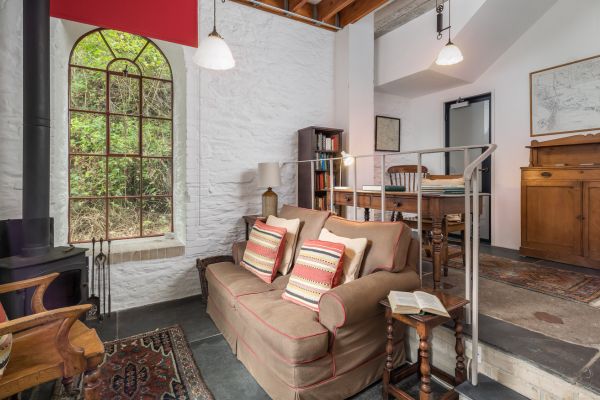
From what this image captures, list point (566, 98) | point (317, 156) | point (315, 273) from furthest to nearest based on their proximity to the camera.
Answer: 1. point (317, 156)
2. point (566, 98)
3. point (315, 273)

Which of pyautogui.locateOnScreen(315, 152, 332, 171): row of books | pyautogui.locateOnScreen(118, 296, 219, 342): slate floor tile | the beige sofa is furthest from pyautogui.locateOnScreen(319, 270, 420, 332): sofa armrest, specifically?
pyautogui.locateOnScreen(315, 152, 332, 171): row of books

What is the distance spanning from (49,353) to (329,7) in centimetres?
412

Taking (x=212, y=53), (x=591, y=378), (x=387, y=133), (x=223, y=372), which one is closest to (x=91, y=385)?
(x=223, y=372)

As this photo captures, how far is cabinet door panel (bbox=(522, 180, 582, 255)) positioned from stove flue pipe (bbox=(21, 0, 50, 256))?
4691mm

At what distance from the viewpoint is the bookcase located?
366cm

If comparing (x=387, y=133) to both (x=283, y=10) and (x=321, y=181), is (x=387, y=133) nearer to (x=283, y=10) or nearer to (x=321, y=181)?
(x=321, y=181)

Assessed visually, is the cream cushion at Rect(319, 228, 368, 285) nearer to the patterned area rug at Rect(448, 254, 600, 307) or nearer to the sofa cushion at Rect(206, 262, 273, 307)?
the sofa cushion at Rect(206, 262, 273, 307)

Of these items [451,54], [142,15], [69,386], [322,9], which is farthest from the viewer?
[322,9]

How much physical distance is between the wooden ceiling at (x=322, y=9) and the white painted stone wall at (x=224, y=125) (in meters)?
0.09

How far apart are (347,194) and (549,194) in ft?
7.86

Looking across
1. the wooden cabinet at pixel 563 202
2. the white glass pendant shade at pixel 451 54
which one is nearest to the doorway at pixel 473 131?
the wooden cabinet at pixel 563 202

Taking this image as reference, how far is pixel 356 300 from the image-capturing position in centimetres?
163

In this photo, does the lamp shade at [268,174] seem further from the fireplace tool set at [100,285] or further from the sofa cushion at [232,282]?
the fireplace tool set at [100,285]

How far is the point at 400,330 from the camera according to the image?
202 cm
